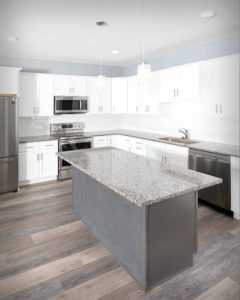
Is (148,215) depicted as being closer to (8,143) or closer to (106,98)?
(8,143)

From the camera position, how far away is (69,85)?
17.8ft

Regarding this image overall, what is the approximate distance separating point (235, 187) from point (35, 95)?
409 centimetres

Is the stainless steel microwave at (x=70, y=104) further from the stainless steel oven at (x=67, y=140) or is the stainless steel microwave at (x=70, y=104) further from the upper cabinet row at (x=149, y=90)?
the stainless steel oven at (x=67, y=140)

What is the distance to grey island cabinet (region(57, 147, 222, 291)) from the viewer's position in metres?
1.98

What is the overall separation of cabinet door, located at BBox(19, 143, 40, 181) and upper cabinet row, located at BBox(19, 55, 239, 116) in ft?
2.59

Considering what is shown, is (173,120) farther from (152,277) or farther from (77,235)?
(152,277)

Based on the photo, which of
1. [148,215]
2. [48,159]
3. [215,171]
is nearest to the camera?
[148,215]

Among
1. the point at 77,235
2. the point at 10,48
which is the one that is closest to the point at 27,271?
the point at 77,235

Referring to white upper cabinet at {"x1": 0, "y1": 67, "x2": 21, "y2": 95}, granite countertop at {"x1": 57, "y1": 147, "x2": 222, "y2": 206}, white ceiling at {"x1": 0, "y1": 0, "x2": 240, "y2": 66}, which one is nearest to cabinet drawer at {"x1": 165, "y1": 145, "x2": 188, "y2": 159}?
granite countertop at {"x1": 57, "y1": 147, "x2": 222, "y2": 206}

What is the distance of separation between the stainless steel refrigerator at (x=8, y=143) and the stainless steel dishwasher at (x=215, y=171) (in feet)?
10.2

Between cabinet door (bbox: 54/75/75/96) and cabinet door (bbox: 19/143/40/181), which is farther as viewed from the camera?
cabinet door (bbox: 54/75/75/96)

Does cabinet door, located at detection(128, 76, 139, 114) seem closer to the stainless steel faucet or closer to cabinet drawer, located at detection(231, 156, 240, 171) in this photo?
the stainless steel faucet

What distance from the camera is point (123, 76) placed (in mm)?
6508

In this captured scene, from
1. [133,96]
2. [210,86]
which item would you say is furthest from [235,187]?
[133,96]
